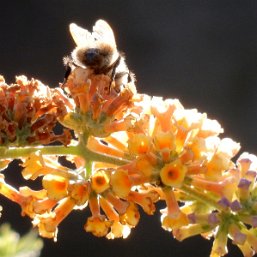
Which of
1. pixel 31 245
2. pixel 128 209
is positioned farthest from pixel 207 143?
pixel 31 245

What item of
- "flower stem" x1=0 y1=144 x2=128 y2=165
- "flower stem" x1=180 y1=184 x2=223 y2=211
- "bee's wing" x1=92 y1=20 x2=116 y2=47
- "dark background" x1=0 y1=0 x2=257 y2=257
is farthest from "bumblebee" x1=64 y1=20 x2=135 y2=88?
"dark background" x1=0 y1=0 x2=257 y2=257

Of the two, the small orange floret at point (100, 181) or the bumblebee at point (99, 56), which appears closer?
the small orange floret at point (100, 181)

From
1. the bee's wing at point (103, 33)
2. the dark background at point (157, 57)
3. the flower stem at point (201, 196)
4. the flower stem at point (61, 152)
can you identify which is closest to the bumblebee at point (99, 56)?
the bee's wing at point (103, 33)

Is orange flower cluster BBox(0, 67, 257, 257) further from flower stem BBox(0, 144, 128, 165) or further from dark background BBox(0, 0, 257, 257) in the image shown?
dark background BBox(0, 0, 257, 257)

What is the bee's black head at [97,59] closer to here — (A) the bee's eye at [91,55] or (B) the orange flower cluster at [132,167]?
(A) the bee's eye at [91,55]

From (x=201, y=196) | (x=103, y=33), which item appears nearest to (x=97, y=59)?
(x=103, y=33)

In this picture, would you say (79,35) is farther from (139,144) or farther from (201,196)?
(201,196)

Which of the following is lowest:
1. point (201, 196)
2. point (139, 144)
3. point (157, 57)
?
point (157, 57)
